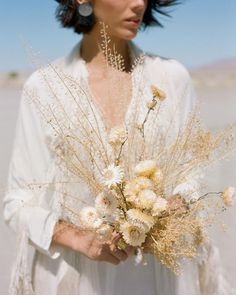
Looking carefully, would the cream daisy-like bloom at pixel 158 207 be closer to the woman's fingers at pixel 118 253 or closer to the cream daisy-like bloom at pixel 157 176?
the cream daisy-like bloom at pixel 157 176

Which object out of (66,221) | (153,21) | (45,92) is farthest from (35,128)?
(153,21)

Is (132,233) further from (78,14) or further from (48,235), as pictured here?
(78,14)

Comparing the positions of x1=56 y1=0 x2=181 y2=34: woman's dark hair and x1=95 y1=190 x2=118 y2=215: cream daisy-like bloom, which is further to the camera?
x1=56 y1=0 x2=181 y2=34: woman's dark hair

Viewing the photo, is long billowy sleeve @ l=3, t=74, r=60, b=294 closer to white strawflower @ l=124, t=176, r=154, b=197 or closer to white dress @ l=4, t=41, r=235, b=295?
white dress @ l=4, t=41, r=235, b=295

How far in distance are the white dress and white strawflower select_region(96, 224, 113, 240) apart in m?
0.22

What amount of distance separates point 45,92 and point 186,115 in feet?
1.05

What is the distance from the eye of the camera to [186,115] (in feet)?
5.08

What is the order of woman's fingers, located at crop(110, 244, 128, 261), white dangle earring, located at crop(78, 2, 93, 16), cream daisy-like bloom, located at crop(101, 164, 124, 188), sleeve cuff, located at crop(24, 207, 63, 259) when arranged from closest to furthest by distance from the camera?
1. cream daisy-like bloom, located at crop(101, 164, 124, 188)
2. woman's fingers, located at crop(110, 244, 128, 261)
3. sleeve cuff, located at crop(24, 207, 63, 259)
4. white dangle earring, located at crop(78, 2, 93, 16)

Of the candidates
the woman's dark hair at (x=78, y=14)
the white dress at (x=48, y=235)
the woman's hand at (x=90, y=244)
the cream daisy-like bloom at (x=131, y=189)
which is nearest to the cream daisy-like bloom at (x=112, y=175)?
the cream daisy-like bloom at (x=131, y=189)

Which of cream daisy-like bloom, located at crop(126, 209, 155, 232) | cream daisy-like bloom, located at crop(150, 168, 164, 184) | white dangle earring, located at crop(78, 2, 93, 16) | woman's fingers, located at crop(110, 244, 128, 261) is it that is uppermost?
white dangle earring, located at crop(78, 2, 93, 16)

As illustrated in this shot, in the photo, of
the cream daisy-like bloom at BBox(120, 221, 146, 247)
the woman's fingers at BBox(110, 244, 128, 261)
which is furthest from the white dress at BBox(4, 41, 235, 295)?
the cream daisy-like bloom at BBox(120, 221, 146, 247)

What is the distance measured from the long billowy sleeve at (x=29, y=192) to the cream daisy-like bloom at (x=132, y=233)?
0.27 metres

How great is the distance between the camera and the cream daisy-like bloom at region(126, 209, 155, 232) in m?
Answer: 1.23

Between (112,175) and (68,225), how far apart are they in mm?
306
